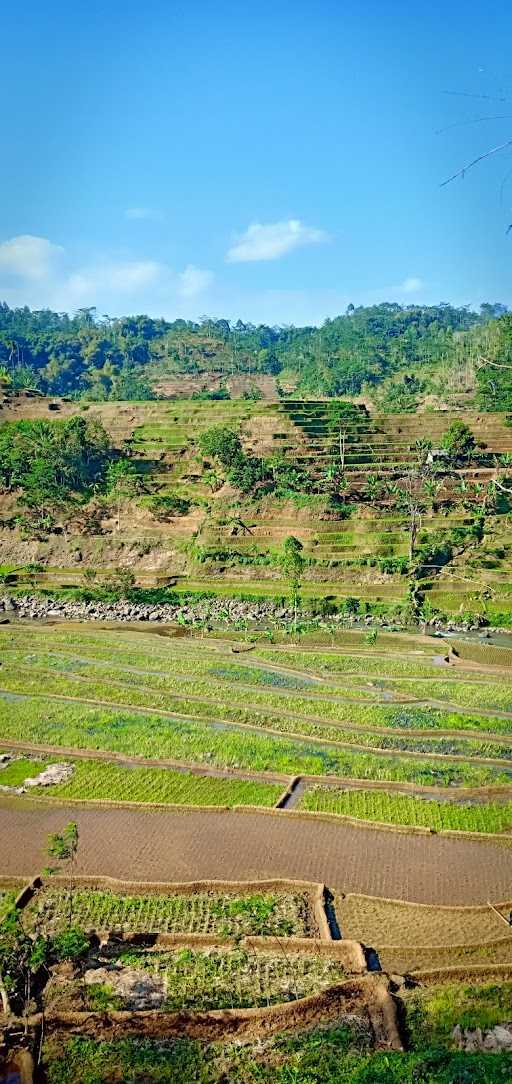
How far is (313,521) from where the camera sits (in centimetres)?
5569

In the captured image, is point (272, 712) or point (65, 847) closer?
point (65, 847)

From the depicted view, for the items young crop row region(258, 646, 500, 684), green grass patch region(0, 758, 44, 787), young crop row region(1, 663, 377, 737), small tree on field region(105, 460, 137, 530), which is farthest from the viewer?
small tree on field region(105, 460, 137, 530)

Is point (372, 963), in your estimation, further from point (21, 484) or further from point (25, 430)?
point (25, 430)

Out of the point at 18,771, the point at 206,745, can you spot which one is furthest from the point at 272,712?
the point at 18,771

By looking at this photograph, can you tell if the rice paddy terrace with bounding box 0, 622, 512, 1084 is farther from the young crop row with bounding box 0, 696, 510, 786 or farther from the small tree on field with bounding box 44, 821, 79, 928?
the small tree on field with bounding box 44, 821, 79, 928

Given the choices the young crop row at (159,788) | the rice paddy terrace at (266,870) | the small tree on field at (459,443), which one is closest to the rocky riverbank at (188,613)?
the rice paddy terrace at (266,870)

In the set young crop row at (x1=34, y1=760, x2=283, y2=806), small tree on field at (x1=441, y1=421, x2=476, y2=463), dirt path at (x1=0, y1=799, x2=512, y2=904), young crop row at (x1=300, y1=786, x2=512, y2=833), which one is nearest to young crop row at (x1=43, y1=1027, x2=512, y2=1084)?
dirt path at (x1=0, y1=799, x2=512, y2=904)

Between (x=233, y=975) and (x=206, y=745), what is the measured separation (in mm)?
10725

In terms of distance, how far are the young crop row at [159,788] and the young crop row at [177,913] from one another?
448cm

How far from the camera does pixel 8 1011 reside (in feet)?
41.7

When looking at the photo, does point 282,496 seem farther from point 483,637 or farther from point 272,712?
point 272,712

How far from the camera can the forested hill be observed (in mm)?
92812

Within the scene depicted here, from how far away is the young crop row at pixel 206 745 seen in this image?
2273 cm

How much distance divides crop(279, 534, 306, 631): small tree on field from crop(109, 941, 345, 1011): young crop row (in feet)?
104
